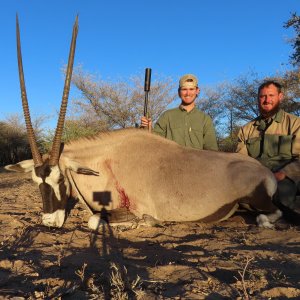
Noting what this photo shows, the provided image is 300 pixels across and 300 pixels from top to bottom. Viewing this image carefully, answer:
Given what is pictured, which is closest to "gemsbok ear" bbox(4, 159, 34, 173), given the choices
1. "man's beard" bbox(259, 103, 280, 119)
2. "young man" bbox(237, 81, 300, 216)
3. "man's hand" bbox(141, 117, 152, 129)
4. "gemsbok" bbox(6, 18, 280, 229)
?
"gemsbok" bbox(6, 18, 280, 229)

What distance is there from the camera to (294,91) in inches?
745

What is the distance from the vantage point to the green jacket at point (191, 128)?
529 cm

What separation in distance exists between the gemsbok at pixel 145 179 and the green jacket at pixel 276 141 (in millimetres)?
619

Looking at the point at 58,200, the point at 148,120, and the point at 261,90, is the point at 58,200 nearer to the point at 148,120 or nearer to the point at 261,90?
the point at 148,120

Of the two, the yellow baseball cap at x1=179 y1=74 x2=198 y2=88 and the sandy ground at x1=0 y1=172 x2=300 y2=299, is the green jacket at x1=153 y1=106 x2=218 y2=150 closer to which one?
the yellow baseball cap at x1=179 y1=74 x2=198 y2=88

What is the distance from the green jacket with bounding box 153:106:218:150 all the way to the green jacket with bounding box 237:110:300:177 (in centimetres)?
57

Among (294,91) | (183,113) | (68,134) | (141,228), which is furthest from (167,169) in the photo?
(294,91)

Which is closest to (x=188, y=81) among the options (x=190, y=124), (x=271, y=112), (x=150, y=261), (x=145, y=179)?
(x=190, y=124)

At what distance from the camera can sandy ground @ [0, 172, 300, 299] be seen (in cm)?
188

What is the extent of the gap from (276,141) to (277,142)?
0.06ft

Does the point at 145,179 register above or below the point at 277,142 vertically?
below

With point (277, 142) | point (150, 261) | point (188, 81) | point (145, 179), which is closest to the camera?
point (150, 261)

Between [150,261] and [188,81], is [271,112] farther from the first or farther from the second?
[150,261]

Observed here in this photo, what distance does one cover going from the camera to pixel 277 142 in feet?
15.0
